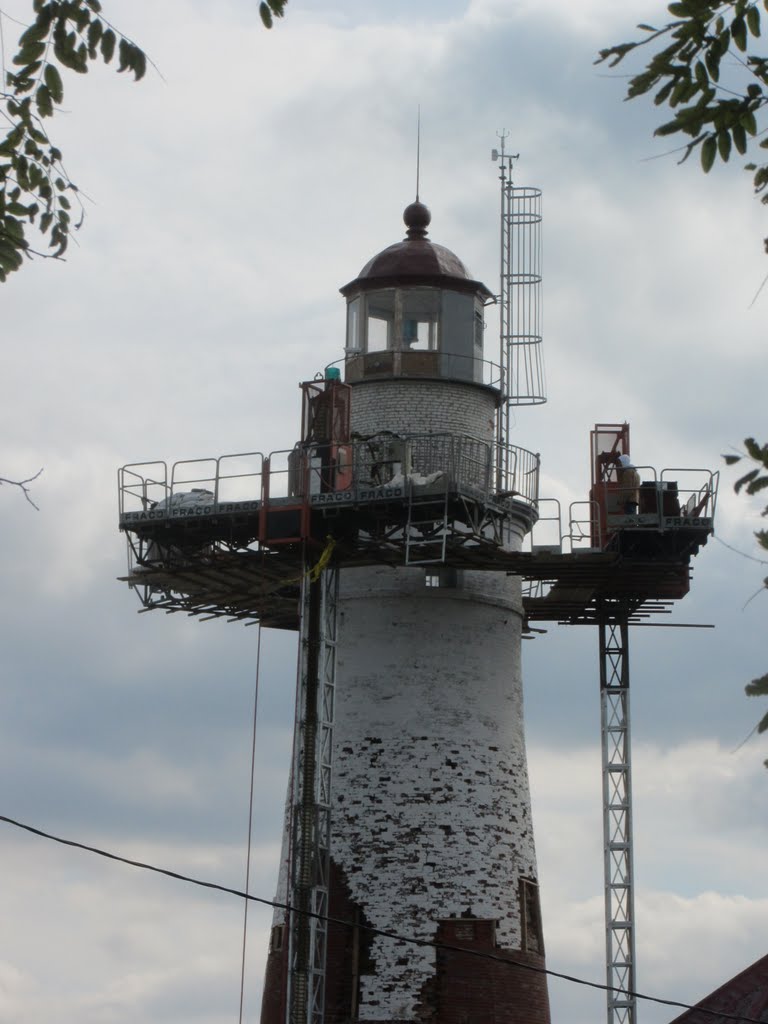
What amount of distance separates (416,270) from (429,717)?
873 centimetres

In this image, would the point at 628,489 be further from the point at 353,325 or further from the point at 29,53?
the point at 29,53

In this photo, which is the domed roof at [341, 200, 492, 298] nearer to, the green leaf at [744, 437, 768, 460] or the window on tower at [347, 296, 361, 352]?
the window on tower at [347, 296, 361, 352]

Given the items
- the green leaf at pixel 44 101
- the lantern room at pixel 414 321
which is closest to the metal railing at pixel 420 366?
the lantern room at pixel 414 321

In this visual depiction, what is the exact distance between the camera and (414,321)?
40594 millimetres

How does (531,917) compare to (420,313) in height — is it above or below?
below

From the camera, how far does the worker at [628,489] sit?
4016 centimetres

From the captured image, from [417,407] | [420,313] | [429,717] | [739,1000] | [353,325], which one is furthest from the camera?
[353,325]

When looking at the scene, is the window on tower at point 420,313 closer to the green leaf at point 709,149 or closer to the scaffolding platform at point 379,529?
the scaffolding platform at point 379,529

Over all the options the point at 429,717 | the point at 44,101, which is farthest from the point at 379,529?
the point at 44,101

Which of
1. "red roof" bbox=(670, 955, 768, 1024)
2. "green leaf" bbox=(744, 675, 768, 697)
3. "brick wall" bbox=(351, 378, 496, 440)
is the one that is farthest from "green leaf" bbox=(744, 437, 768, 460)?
"brick wall" bbox=(351, 378, 496, 440)

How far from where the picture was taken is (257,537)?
37031mm

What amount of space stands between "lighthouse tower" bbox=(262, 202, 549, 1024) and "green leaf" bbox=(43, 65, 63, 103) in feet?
72.0

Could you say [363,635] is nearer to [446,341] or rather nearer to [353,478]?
[353,478]

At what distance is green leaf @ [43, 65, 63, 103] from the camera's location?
1378cm
